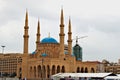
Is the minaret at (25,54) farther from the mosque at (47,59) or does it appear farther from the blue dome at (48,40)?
the blue dome at (48,40)

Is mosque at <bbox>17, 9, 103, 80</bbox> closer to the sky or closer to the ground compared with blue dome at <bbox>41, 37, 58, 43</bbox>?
closer to the ground

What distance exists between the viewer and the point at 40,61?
70125 mm

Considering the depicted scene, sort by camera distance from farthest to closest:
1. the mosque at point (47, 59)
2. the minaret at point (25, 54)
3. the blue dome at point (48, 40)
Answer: the blue dome at point (48, 40) → the minaret at point (25, 54) → the mosque at point (47, 59)

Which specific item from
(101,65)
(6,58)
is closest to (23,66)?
(101,65)

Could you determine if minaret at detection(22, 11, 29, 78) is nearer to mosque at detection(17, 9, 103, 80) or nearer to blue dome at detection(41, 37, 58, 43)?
mosque at detection(17, 9, 103, 80)

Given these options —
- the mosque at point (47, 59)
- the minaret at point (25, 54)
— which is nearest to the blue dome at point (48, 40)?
the mosque at point (47, 59)

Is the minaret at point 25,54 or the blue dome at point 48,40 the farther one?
the blue dome at point 48,40

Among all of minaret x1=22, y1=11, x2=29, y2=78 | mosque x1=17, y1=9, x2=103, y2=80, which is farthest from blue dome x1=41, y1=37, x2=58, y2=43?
minaret x1=22, y1=11, x2=29, y2=78

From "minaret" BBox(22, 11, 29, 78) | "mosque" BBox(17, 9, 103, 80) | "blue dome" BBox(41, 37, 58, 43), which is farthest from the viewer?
"blue dome" BBox(41, 37, 58, 43)

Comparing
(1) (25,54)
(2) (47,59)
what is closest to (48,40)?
(1) (25,54)

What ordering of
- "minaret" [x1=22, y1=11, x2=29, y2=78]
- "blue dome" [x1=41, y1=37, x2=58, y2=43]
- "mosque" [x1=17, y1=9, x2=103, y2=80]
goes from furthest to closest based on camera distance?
1. "blue dome" [x1=41, y1=37, x2=58, y2=43]
2. "minaret" [x1=22, y1=11, x2=29, y2=78]
3. "mosque" [x1=17, y1=9, x2=103, y2=80]

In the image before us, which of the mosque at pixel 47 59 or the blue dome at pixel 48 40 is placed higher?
the blue dome at pixel 48 40

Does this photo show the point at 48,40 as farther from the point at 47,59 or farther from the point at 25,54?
the point at 47,59

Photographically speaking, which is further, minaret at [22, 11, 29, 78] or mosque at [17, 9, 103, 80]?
minaret at [22, 11, 29, 78]
